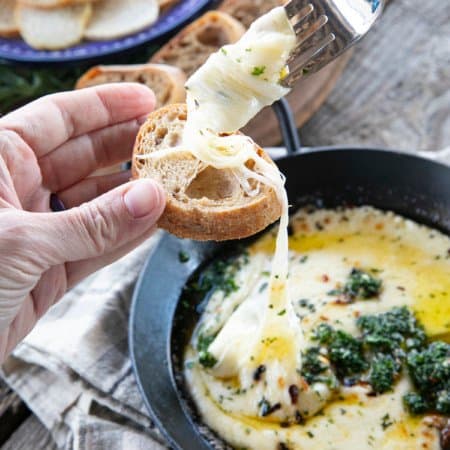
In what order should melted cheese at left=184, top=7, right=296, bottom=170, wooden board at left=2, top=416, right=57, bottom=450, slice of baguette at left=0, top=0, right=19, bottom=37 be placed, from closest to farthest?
melted cheese at left=184, top=7, right=296, bottom=170, wooden board at left=2, top=416, right=57, bottom=450, slice of baguette at left=0, top=0, right=19, bottom=37

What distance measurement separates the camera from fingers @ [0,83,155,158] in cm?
303

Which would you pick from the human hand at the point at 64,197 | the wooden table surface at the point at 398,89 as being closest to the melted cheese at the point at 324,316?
the human hand at the point at 64,197

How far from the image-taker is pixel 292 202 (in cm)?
355

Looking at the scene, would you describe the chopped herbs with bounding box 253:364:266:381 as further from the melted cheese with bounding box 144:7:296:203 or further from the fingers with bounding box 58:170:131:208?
the fingers with bounding box 58:170:131:208

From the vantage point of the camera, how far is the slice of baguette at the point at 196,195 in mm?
2539

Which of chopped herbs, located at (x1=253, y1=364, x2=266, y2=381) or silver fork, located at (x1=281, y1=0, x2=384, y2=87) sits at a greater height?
silver fork, located at (x1=281, y1=0, x2=384, y2=87)

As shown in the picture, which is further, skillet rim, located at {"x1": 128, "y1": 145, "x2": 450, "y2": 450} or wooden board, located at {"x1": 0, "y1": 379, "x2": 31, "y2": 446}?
wooden board, located at {"x1": 0, "y1": 379, "x2": 31, "y2": 446}

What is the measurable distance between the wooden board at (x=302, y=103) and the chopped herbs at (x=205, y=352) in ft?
4.27

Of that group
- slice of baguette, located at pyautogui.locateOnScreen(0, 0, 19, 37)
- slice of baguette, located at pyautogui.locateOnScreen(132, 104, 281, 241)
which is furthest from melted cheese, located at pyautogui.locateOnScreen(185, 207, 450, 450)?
slice of baguette, located at pyautogui.locateOnScreen(0, 0, 19, 37)

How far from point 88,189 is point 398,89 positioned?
2162mm

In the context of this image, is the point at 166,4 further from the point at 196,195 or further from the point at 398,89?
the point at 196,195

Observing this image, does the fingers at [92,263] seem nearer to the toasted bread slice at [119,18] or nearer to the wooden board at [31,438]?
the wooden board at [31,438]

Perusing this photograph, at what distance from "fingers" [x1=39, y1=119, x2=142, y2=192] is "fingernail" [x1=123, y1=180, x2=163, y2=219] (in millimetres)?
964

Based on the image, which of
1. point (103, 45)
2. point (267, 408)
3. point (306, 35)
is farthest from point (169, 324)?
point (103, 45)
